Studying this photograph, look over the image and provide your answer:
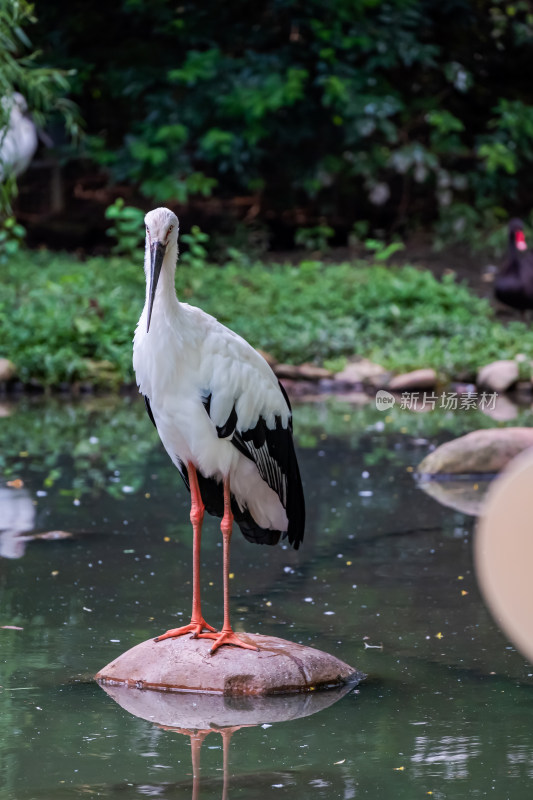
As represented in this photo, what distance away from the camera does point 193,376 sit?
4.14 metres

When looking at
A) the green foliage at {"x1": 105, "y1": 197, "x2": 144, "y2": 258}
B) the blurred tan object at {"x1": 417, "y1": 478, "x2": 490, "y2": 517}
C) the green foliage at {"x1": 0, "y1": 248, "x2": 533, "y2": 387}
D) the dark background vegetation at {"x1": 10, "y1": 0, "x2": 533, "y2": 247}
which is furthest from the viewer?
the dark background vegetation at {"x1": 10, "y1": 0, "x2": 533, "y2": 247}

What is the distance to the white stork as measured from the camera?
13.4ft

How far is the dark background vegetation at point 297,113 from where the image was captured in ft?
50.1

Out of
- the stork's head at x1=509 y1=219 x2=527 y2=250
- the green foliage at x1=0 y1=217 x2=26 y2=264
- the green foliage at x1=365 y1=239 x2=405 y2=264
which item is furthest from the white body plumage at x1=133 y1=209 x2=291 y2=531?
the green foliage at x1=365 y1=239 x2=405 y2=264

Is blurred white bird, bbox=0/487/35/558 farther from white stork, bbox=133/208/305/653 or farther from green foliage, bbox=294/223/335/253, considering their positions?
green foliage, bbox=294/223/335/253

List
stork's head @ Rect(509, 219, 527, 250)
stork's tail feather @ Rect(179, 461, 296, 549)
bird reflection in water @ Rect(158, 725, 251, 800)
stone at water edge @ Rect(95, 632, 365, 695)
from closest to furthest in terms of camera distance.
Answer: bird reflection in water @ Rect(158, 725, 251, 800)
stone at water edge @ Rect(95, 632, 365, 695)
stork's tail feather @ Rect(179, 461, 296, 549)
stork's head @ Rect(509, 219, 527, 250)

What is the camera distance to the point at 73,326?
11047 mm

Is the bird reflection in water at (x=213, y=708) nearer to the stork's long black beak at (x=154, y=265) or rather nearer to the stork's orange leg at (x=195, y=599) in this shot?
the stork's orange leg at (x=195, y=599)

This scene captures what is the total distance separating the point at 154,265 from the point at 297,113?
12228 mm

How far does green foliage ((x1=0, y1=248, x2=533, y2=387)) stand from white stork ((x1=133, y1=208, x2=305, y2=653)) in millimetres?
6451

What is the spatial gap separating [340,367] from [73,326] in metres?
2.30

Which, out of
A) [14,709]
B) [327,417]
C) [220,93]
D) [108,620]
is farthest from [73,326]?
[14,709]

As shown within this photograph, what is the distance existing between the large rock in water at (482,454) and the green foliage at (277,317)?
3159mm

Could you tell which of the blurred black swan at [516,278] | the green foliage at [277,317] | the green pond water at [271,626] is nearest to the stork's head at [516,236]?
the blurred black swan at [516,278]
